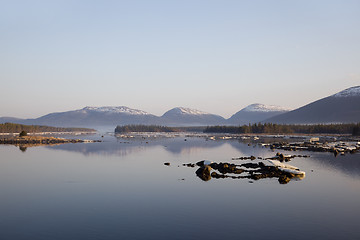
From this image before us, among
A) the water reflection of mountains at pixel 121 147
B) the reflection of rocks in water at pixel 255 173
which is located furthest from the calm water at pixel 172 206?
the water reflection of mountains at pixel 121 147

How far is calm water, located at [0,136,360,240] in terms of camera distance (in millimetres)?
22625

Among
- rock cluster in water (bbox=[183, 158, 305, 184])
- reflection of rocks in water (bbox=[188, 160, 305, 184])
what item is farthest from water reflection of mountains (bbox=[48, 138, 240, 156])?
reflection of rocks in water (bbox=[188, 160, 305, 184])

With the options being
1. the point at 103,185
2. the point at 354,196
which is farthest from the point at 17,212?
the point at 354,196

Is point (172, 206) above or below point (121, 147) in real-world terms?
below

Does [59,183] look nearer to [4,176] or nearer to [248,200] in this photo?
[4,176]

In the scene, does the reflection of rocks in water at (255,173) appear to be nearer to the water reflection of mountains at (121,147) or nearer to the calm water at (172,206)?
the calm water at (172,206)

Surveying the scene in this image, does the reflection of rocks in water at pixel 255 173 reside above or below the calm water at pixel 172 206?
above

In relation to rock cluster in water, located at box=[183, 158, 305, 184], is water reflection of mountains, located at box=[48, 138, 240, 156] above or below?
above

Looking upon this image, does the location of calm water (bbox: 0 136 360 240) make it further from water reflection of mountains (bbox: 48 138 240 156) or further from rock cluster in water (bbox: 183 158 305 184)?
water reflection of mountains (bbox: 48 138 240 156)

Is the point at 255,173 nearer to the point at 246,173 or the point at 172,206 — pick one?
the point at 246,173

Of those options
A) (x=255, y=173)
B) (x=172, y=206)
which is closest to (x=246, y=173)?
(x=255, y=173)

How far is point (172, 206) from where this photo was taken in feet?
95.2

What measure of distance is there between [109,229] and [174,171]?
1021 inches

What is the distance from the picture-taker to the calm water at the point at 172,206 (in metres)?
22.6
